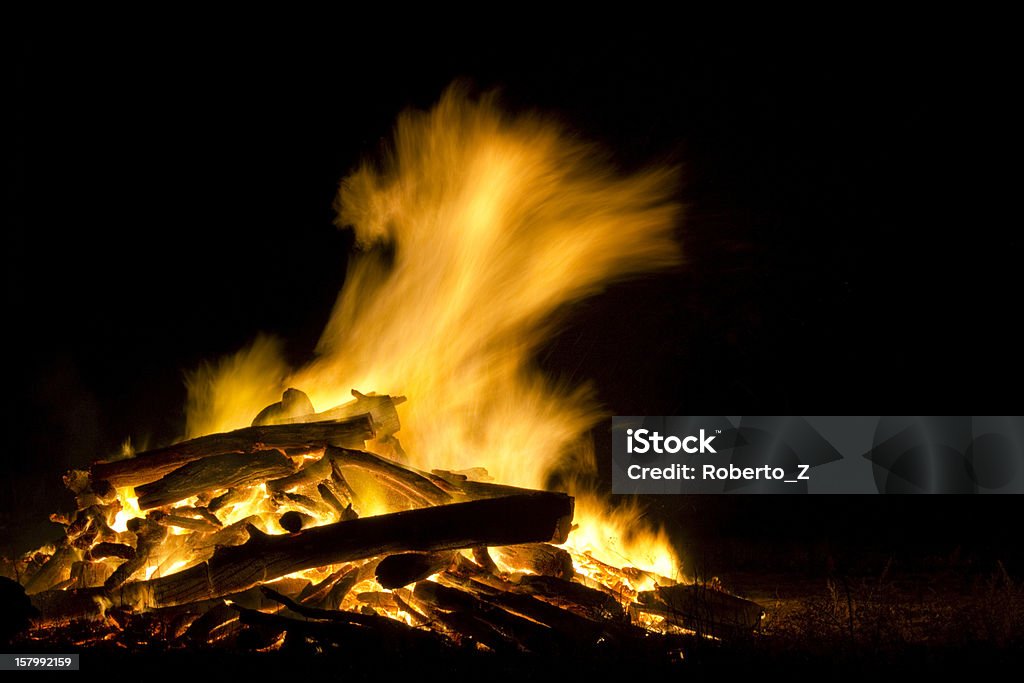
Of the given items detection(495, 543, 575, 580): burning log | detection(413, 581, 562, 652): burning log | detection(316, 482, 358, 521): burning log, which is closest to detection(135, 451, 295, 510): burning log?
detection(316, 482, 358, 521): burning log

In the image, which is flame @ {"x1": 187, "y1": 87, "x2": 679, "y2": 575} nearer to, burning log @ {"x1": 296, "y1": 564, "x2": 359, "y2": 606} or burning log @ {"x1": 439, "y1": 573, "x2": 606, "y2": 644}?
burning log @ {"x1": 439, "y1": 573, "x2": 606, "y2": 644}

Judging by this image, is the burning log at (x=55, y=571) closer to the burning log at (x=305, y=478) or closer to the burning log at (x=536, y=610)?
the burning log at (x=305, y=478)

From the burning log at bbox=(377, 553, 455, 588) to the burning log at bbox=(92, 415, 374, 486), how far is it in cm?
109

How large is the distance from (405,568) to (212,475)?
4.63ft

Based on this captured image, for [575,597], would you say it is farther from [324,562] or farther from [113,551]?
[113,551]

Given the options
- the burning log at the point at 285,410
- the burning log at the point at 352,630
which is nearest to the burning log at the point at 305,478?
the burning log at the point at 285,410

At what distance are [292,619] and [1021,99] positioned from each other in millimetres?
8381

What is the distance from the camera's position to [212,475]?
18.8 feet

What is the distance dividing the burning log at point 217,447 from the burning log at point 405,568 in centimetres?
109

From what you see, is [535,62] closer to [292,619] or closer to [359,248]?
[359,248]

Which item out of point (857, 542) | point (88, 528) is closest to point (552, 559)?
point (88, 528)

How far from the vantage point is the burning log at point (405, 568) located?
509 cm

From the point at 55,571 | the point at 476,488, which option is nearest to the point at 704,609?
the point at 476,488

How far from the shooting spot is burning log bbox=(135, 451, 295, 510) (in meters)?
5.67
